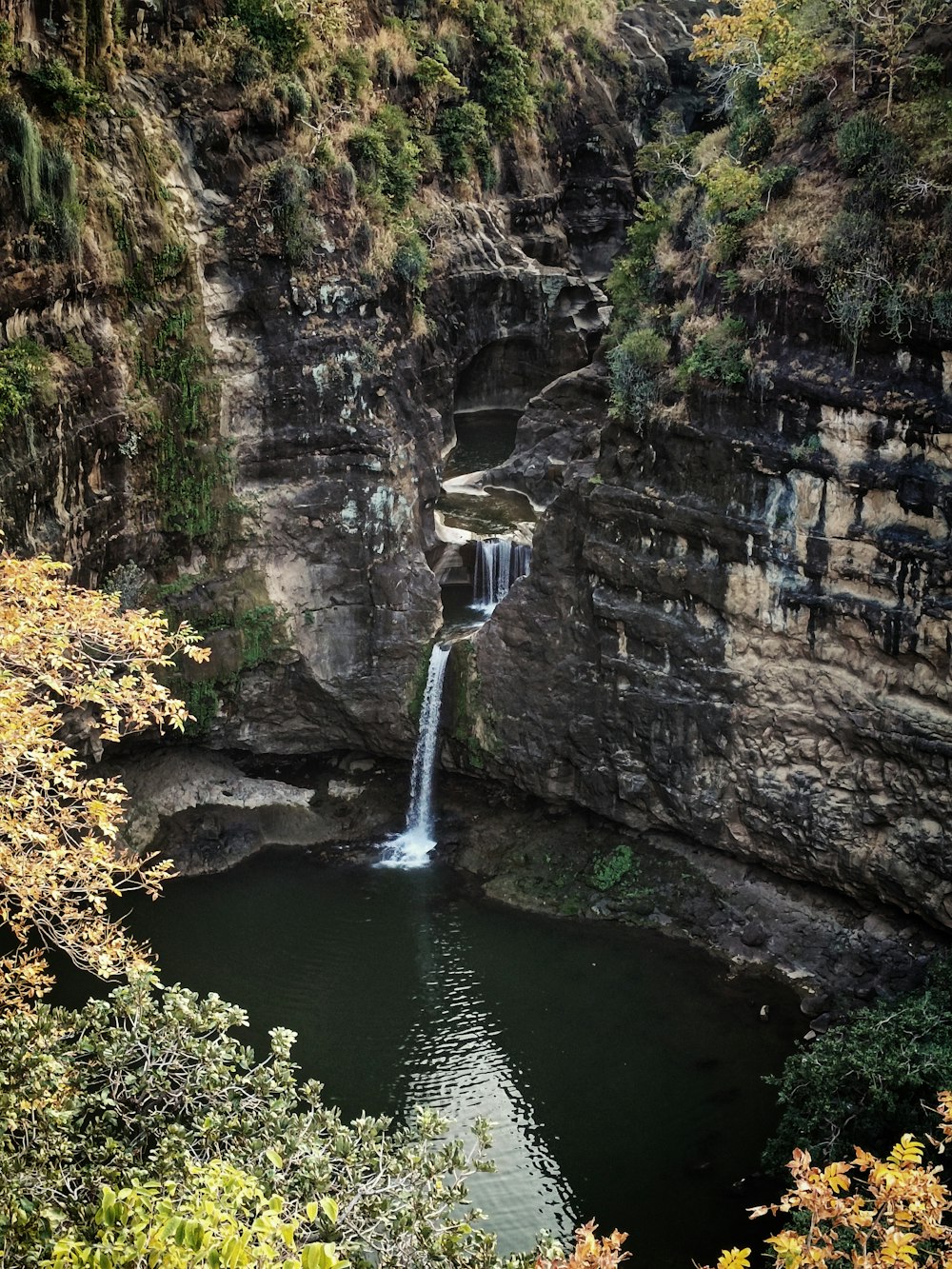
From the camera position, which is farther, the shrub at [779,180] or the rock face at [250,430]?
the rock face at [250,430]

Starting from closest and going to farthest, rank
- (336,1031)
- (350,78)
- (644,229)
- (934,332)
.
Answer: (934,332) → (336,1031) → (644,229) → (350,78)

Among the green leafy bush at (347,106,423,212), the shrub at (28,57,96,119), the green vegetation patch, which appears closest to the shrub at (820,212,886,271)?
the green leafy bush at (347,106,423,212)

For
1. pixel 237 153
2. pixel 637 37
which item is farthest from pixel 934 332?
pixel 637 37

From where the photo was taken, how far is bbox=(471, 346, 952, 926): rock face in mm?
17000

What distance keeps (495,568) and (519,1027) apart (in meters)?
9.91

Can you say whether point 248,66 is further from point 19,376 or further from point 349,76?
point 19,376

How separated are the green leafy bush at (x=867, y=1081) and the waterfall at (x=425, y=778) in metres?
8.65

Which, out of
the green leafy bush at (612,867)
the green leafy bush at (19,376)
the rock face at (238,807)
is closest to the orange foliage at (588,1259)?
the green leafy bush at (612,867)

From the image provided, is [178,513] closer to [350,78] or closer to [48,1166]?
[350,78]

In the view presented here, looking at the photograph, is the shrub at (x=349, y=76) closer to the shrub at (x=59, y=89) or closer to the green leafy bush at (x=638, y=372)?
the shrub at (x=59, y=89)

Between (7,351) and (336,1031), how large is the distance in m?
11.0

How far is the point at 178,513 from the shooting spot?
21328 millimetres

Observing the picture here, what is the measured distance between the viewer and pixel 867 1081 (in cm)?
1434

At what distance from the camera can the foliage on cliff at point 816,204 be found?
16.7m
